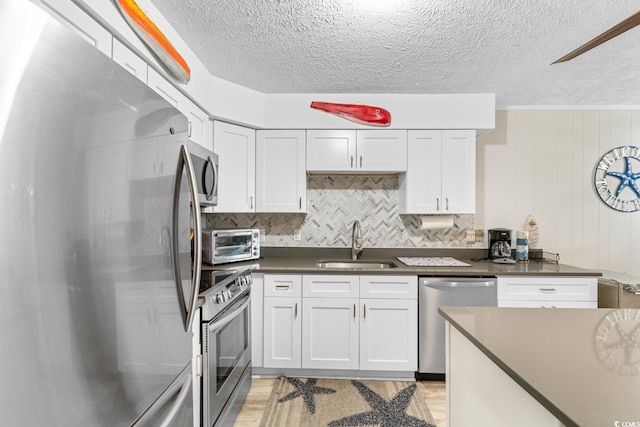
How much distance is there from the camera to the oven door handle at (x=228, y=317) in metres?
1.67

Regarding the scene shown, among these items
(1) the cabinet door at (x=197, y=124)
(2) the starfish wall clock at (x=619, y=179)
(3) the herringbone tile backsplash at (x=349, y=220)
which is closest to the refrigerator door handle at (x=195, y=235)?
(1) the cabinet door at (x=197, y=124)

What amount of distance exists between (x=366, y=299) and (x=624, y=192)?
9.17 ft

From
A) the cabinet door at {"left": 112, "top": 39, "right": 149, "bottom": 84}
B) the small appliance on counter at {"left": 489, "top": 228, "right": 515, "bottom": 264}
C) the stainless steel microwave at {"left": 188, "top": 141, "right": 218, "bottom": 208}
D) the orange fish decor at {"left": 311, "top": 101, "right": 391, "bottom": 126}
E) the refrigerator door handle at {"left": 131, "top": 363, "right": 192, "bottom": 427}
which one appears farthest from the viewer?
the small appliance on counter at {"left": 489, "top": 228, "right": 515, "bottom": 264}

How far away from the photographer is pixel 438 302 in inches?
96.6

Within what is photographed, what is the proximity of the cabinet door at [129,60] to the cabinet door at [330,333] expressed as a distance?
1840 mm

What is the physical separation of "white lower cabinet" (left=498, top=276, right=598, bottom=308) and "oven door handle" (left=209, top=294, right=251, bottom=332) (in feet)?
6.27

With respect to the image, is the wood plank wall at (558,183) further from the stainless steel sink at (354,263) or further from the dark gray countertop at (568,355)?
the dark gray countertop at (568,355)

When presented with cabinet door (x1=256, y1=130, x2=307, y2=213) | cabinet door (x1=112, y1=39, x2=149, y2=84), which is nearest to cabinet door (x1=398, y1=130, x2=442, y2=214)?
cabinet door (x1=256, y1=130, x2=307, y2=213)

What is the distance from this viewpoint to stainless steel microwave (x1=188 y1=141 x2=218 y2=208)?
1862mm

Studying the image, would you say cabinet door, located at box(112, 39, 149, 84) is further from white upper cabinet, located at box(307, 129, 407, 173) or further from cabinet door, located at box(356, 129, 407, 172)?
cabinet door, located at box(356, 129, 407, 172)

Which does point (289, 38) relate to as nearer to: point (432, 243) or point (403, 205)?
point (403, 205)

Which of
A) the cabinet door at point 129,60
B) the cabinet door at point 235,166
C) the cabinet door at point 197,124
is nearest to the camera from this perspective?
the cabinet door at point 129,60


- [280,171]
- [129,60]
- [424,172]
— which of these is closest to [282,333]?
[280,171]

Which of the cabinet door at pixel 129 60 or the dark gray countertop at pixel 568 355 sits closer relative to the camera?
the dark gray countertop at pixel 568 355
